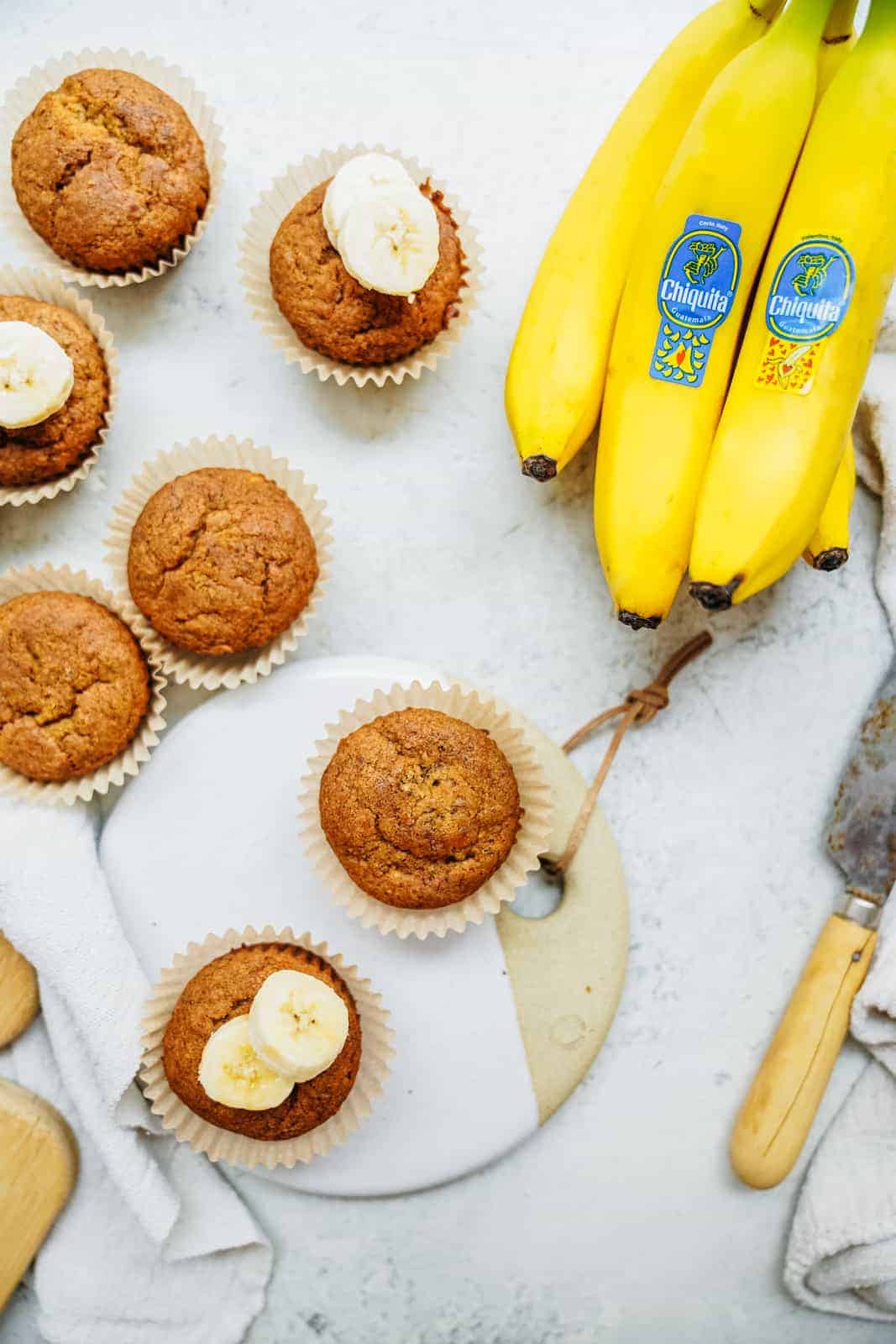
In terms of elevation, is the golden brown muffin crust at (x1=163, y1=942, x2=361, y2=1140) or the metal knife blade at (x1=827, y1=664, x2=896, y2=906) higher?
the metal knife blade at (x1=827, y1=664, x2=896, y2=906)

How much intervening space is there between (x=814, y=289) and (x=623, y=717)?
850mm

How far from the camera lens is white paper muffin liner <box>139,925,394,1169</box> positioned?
1.94 metres

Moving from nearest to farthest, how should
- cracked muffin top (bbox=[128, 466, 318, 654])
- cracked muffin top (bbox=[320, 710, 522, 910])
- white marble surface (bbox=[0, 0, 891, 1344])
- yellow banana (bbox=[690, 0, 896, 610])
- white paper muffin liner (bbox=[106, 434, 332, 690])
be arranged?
1. yellow banana (bbox=[690, 0, 896, 610])
2. cracked muffin top (bbox=[320, 710, 522, 910])
3. cracked muffin top (bbox=[128, 466, 318, 654])
4. white paper muffin liner (bbox=[106, 434, 332, 690])
5. white marble surface (bbox=[0, 0, 891, 1344])

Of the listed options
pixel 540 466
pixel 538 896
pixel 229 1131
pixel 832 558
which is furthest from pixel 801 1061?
pixel 540 466

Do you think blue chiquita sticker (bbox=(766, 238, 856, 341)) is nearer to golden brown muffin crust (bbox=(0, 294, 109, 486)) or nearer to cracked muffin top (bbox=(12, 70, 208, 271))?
cracked muffin top (bbox=(12, 70, 208, 271))

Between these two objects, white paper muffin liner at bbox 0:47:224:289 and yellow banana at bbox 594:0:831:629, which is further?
white paper muffin liner at bbox 0:47:224:289

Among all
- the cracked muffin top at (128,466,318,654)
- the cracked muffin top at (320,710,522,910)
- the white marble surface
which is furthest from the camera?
the white marble surface

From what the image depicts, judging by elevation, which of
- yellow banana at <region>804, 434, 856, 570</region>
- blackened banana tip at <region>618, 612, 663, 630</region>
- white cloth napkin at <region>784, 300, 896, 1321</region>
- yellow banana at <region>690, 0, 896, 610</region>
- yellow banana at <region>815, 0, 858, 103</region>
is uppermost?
yellow banana at <region>815, 0, 858, 103</region>

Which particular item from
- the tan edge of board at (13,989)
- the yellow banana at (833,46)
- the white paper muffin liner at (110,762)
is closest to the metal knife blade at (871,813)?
the yellow banana at (833,46)

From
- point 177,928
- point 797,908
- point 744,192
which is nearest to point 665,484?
point 744,192

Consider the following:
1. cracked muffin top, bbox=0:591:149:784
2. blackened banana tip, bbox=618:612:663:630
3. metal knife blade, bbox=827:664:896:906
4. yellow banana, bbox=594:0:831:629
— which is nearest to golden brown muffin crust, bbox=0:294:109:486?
cracked muffin top, bbox=0:591:149:784

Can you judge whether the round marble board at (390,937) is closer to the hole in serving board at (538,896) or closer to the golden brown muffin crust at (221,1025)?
the hole in serving board at (538,896)

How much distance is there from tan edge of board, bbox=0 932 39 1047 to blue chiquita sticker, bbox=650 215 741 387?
158 centimetres

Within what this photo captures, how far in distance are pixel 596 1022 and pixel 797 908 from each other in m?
0.47
